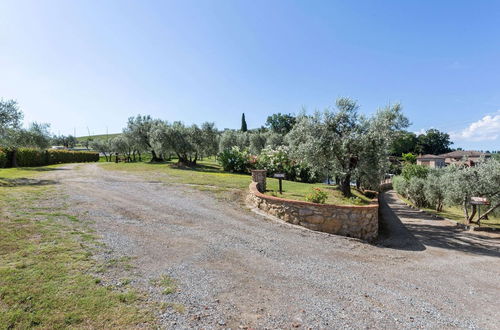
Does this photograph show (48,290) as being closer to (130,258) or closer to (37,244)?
(130,258)

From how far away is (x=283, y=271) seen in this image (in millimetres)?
4965

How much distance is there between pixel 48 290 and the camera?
3.47m

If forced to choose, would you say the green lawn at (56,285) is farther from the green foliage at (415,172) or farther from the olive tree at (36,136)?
the green foliage at (415,172)

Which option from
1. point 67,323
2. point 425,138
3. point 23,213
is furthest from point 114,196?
point 425,138

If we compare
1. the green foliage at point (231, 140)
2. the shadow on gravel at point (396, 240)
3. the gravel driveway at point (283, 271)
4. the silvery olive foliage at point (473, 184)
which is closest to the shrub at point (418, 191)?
the silvery olive foliage at point (473, 184)

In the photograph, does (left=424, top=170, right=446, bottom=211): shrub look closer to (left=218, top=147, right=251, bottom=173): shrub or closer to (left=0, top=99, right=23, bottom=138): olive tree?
(left=218, top=147, right=251, bottom=173): shrub

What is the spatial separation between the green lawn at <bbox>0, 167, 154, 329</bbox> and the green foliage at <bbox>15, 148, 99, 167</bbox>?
2636 centimetres

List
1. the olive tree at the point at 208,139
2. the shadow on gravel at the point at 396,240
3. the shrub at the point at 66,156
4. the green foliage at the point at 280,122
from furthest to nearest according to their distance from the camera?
the green foliage at the point at 280,122
the shrub at the point at 66,156
the olive tree at the point at 208,139
the shadow on gravel at the point at 396,240

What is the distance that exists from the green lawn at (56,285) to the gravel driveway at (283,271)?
1.53 feet

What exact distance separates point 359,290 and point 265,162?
57.4 ft

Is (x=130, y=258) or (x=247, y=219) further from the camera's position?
(x=247, y=219)

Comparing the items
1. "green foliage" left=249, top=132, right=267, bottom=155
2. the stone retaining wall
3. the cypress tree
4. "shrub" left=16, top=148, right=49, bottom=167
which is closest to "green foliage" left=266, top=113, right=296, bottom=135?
the cypress tree

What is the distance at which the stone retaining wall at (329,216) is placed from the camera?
854 cm

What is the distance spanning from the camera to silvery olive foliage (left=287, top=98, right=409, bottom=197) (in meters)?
10.9
